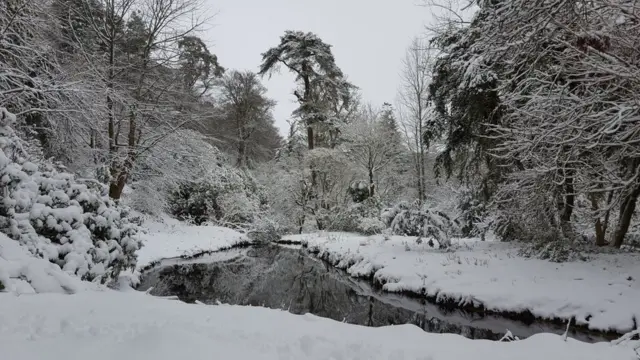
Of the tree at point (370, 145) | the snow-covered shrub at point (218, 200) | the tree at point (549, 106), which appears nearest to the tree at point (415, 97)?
the tree at point (370, 145)

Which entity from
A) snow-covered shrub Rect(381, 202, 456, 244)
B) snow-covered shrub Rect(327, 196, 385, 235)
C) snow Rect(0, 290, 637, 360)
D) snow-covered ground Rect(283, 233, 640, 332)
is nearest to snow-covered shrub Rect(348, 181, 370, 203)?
snow-covered shrub Rect(327, 196, 385, 235)

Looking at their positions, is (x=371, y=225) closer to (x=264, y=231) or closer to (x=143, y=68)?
(x=264, y=231)

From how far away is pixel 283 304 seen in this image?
793 cm

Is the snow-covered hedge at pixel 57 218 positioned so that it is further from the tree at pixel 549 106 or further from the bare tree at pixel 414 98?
the bare tree at pixel 414 98

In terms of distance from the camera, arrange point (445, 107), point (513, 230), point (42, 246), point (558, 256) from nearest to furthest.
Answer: point (42, 246)
point (558, 256)
point (513, 230)
point (445, 107)

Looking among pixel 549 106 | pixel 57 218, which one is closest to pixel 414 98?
pixel 549 106

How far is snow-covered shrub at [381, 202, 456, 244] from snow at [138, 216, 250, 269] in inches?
291

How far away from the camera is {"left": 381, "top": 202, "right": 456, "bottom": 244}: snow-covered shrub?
10.4 m

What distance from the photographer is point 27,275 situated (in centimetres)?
447

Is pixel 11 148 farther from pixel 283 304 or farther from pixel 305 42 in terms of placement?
pixel 305 42

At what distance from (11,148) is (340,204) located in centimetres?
1623

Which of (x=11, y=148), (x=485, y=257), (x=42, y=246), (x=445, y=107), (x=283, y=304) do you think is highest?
(x=445, y=107)

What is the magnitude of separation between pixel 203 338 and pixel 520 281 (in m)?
6.24

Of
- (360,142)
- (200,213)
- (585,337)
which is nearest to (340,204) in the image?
(360,142)
